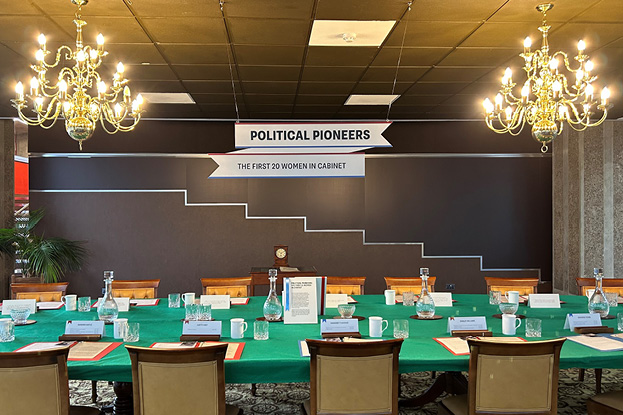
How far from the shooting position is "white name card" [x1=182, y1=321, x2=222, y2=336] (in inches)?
117

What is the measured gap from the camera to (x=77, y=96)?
12.2 ft

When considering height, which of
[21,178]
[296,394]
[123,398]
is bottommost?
[296,394]

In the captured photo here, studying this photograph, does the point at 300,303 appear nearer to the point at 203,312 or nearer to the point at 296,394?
the point at 203,312

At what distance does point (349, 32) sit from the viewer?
4.20m

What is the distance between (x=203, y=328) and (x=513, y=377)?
1.52 m

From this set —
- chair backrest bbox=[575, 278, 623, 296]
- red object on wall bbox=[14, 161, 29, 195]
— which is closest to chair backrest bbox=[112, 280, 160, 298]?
chair backrest bbox=[575, 278, 623, 296]

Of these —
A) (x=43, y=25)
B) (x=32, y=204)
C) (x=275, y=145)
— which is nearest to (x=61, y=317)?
(x=275, y=145)

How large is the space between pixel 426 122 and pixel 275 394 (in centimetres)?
504

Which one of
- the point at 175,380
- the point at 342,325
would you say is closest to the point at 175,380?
the point at 175,380

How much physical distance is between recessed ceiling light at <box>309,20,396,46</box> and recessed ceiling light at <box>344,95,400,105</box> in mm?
2047

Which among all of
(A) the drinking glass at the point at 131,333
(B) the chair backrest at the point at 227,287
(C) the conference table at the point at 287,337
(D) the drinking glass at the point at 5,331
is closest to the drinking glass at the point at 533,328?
(C) the conference table at the point at 287,337

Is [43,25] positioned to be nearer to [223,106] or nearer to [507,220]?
[223,106]

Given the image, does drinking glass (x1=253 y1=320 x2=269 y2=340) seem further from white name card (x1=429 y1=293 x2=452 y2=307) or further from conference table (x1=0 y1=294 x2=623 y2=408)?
white name card (x1=429 y1=293 x2=452 y2=307)

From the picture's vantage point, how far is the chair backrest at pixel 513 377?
2441 mm
